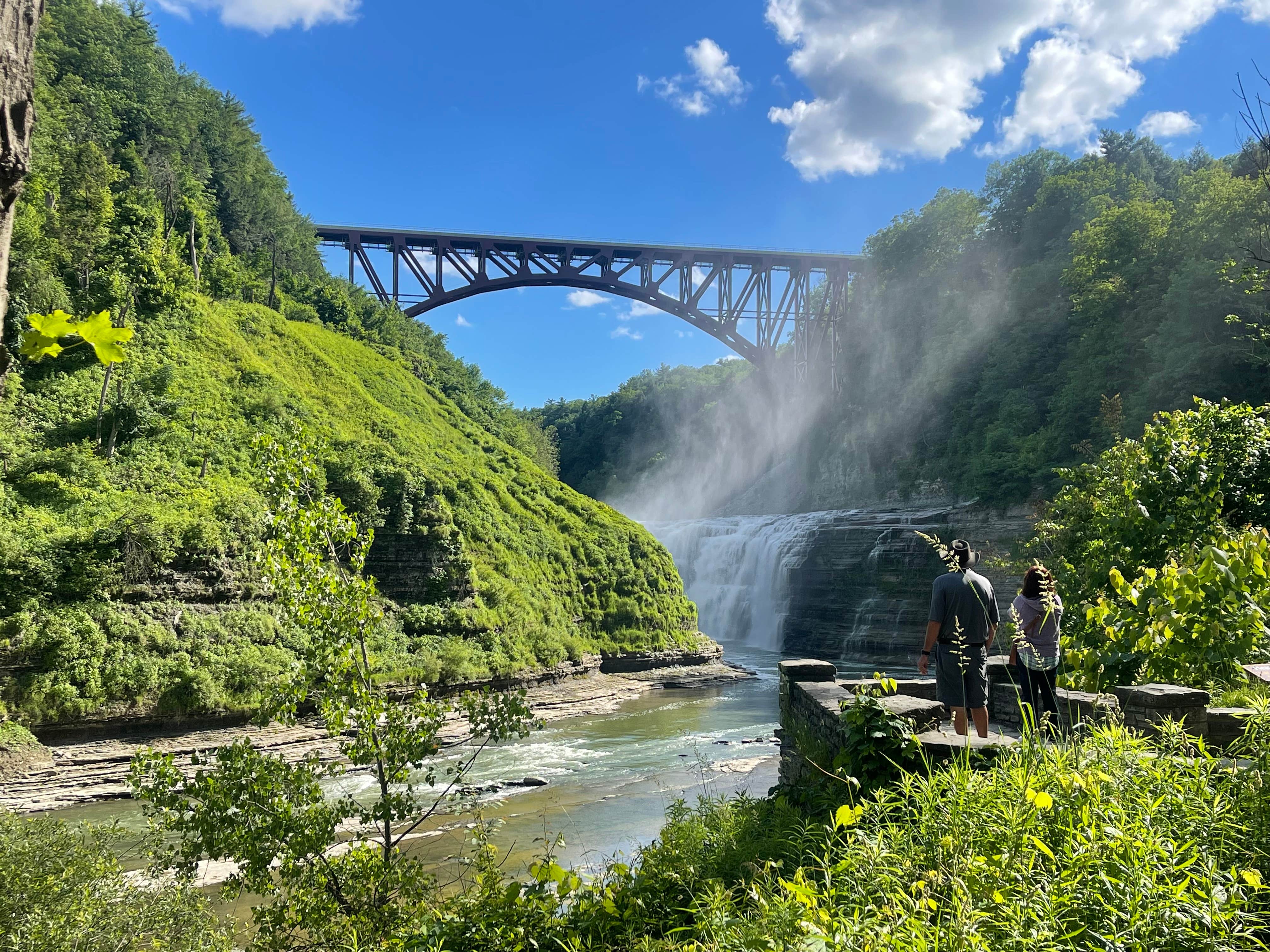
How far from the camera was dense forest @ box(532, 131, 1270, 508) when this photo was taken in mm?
27297

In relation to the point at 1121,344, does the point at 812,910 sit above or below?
below

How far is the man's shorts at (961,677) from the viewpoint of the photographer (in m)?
5.35

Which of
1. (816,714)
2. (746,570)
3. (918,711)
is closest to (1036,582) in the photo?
(918,711)

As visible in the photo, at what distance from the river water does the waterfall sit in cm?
218

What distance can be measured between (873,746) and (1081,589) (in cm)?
787

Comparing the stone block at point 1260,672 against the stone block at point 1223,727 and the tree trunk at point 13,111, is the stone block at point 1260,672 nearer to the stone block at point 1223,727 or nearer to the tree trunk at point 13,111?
the stone block at point 1223,727

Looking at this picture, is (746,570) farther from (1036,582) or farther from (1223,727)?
(1223,727)

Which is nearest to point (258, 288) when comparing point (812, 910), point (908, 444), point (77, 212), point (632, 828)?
point (77, 212)

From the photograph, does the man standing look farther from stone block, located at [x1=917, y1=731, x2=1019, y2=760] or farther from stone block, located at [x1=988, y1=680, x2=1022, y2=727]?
stone block, located at [x1=988, y1=680, x2=1022, y2=727]

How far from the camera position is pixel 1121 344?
1276 inches

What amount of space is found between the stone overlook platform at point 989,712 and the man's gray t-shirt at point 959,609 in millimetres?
301

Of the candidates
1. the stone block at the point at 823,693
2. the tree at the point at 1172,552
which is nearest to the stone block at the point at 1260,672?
the tree at the point at 1172,552

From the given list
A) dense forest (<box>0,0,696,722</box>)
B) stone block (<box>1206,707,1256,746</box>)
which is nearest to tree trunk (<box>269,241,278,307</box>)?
dense forest (<box>0,0,696,722</box>)

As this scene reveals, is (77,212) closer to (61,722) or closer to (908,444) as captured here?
(61,722)
